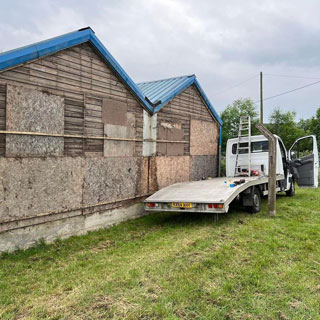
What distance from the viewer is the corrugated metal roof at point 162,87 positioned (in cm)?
1003

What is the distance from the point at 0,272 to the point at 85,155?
Answer: 10.6 feet

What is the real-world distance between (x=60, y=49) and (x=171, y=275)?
5301mm

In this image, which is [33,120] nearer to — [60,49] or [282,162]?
[60,49]

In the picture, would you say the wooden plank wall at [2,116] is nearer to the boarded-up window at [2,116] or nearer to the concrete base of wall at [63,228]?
the boarded-up window at [2,116]

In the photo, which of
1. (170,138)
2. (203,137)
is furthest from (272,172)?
(203,137)

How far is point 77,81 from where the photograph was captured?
7074 mm

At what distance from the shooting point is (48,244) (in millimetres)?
6340

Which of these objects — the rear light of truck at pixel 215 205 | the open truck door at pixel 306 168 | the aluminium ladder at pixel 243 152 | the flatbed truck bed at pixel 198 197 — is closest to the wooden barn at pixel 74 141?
the flatbed truck bed at pixel 198 197

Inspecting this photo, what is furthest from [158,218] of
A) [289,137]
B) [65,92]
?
[289,137]

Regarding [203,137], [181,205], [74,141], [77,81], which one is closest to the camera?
[74,141]

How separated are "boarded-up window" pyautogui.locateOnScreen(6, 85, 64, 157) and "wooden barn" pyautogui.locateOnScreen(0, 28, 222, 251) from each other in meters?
0.02

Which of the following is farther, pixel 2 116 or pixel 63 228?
pixel 63 228

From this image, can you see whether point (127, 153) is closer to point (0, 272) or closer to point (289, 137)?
point (0, 272)

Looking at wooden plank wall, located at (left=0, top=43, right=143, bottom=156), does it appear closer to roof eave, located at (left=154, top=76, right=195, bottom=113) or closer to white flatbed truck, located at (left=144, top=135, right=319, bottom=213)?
roof eave, located at (left=154, top=76, right=195, bottom=113)
